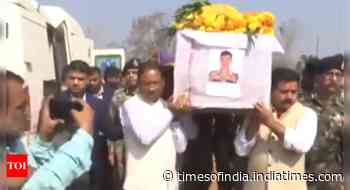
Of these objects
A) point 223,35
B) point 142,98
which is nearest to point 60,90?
point 142,98

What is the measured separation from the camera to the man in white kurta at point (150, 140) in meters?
3.12

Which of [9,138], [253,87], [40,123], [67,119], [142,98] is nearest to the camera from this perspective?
[9,138]

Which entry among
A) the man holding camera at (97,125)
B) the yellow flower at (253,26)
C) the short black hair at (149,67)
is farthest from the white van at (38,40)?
the yellow flower at (253,26)

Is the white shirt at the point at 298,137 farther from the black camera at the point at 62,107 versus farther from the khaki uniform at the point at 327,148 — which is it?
the black camera at the point at 62,107

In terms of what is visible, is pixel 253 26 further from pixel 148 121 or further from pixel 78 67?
pixel 78 67

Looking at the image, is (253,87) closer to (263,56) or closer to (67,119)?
(263,56)

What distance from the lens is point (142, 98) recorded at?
125 inches

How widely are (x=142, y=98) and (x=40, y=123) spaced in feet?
2.04

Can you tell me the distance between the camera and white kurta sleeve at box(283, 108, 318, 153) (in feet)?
9.87

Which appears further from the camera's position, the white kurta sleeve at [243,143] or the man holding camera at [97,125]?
the man holding camera at [97,125]

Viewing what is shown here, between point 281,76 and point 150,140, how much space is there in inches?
25.8

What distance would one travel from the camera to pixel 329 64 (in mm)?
3199

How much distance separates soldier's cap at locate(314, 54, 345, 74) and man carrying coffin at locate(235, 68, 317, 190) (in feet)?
0.62

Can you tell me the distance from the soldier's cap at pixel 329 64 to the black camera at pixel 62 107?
1226 millimetres
